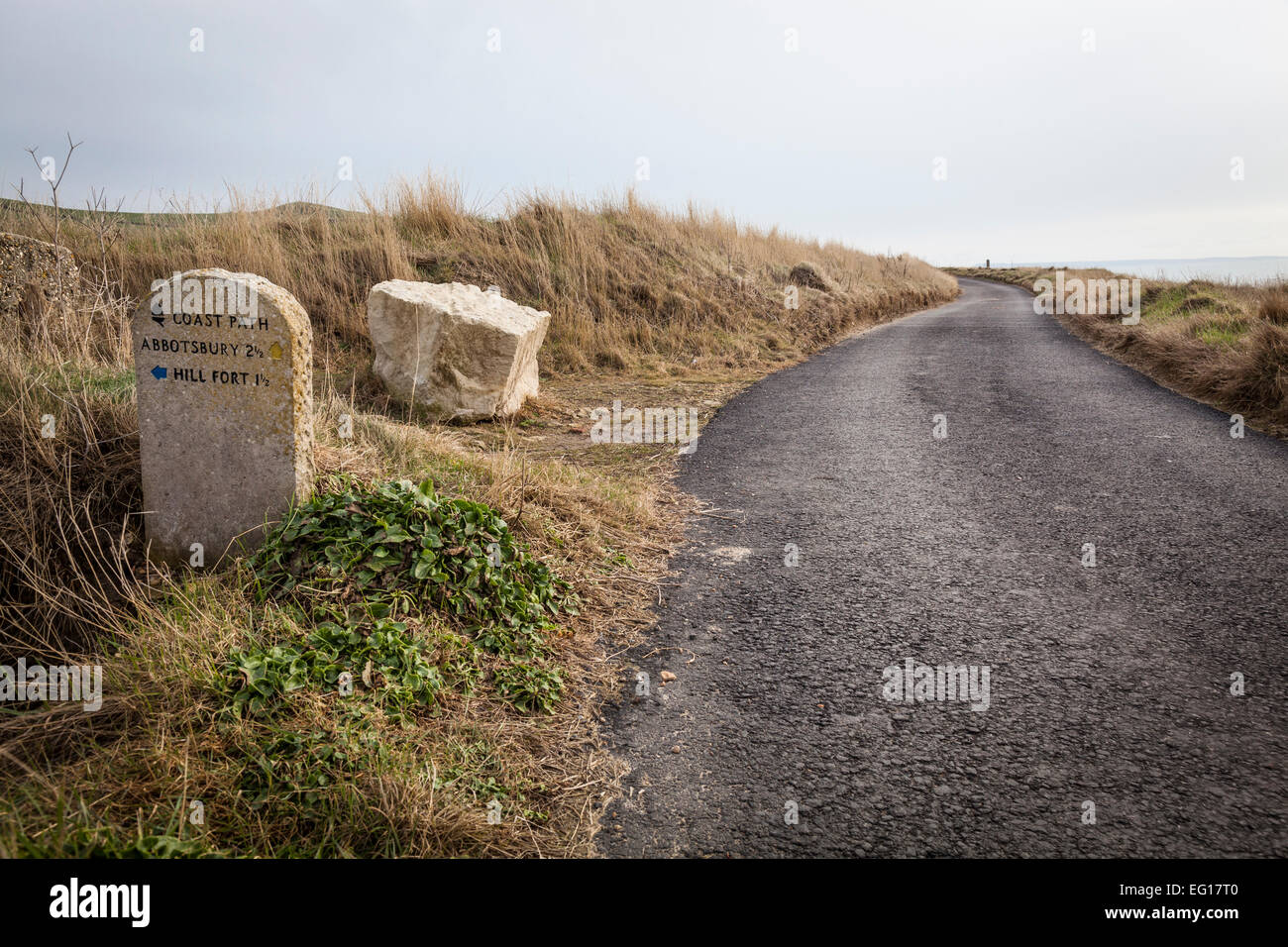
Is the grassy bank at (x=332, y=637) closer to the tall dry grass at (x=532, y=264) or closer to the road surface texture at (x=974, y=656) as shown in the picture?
the road surface texture at (x=974, y=656)

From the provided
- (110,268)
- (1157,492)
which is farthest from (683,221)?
(1157,492)

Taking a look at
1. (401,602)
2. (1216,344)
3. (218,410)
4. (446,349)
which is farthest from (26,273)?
(1216,344)

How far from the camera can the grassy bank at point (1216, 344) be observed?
317 inches

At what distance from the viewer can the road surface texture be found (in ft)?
7.97

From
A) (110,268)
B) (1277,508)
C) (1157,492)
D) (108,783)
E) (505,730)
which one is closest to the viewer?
(108,783)

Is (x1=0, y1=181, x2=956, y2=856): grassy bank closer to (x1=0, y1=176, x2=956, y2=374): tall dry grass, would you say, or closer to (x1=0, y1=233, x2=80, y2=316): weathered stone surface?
(x1=0, y1=233, x2=80, y2=316): weathered stone surface

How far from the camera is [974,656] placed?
11.1ft

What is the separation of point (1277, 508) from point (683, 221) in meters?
14.1

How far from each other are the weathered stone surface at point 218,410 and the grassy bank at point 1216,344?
8.62 meters

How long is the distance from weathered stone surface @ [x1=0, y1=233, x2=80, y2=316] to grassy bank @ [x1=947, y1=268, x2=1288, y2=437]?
12156 mm

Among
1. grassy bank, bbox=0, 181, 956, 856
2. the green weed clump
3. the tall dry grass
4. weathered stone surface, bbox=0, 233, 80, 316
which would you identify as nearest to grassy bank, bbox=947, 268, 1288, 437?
the tall dry grass

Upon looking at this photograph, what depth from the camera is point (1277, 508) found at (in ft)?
16.7

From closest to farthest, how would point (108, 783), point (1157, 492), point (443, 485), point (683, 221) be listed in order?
1. point (108, 783)
2. point (443, 485)
3. point (1157, 492)
4. point (683, 221)
